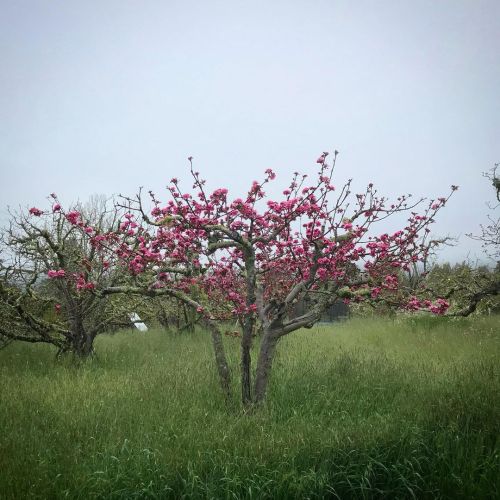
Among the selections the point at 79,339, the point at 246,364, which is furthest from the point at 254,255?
the point at 79,339

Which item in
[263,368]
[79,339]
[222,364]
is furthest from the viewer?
[79,339]

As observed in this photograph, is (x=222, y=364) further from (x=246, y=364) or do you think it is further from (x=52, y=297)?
(x=52, y=297)

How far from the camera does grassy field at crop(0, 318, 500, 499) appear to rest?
3.99 m

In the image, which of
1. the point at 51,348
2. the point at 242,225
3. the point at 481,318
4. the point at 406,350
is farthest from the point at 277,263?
the point at 481,318

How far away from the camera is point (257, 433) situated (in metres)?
5.00

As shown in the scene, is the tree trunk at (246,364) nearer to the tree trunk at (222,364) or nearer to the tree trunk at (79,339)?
the tree trunk at (222,364)

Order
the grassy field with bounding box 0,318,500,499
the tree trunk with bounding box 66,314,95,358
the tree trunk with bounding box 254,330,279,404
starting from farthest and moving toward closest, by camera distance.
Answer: the tree trunk with bounding box 66,314,95,358 → the tree trunk with bounding box 254,330,279,404 → the grassy field with bounding box 0,318,500,499

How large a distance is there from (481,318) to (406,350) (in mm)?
5085

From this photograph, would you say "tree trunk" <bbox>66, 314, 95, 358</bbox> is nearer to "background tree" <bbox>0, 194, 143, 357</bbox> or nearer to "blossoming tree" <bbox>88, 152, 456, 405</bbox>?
"background tree" <bbox>0, 194, 143, 357</bbox>

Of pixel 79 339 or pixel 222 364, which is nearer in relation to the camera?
pixel 222 364

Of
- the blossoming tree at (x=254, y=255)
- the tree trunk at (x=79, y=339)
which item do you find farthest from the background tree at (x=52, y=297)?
the blossoming tree at (x=254, y=255)

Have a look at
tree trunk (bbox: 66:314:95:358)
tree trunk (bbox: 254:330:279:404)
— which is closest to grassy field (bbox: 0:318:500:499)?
tree trunk (bbox: 254:330:279:404)

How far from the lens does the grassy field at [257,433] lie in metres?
3.99

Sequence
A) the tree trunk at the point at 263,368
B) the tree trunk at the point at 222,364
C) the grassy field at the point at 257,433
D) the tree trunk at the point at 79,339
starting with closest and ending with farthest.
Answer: the grassy field at the point at 257,433 < the tree trunk at the point at 263,368 < the tree trunk at the point at 222,364 < the tree trunk at the point at 79,339
